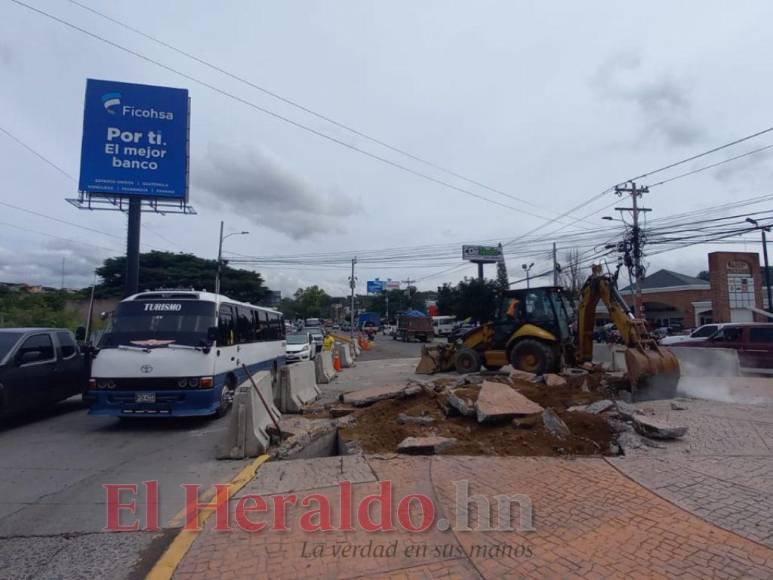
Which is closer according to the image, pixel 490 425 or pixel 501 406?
pixel 490 425

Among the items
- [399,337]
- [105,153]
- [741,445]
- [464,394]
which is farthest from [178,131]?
[399,337]

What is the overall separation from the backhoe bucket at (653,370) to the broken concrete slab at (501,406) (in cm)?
305

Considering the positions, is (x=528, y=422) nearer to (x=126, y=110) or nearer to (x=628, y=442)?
(x=628, y=442)

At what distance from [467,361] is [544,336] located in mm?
2875

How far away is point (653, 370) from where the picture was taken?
9.85 m

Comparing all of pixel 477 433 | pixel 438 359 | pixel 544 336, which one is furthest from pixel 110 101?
pixel 477 433

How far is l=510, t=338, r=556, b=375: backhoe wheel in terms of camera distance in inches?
555

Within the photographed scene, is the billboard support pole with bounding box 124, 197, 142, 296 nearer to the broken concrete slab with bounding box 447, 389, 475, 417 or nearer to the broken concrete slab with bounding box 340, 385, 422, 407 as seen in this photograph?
the broken concrete slab with bounding box 340, 385, 422, 407

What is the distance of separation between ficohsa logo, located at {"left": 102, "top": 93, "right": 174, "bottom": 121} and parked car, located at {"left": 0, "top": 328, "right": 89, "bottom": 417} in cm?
1138

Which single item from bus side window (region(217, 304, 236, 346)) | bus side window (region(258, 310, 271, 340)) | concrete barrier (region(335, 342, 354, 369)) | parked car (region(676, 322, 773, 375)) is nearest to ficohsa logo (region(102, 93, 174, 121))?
bus side window (region(258, 310, 271, 340))

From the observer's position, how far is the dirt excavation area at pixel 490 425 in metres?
6.45

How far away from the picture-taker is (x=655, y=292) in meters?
47.4

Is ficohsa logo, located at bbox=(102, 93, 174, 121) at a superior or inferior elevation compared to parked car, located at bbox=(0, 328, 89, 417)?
superior

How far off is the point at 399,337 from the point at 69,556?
5111 centimetres
